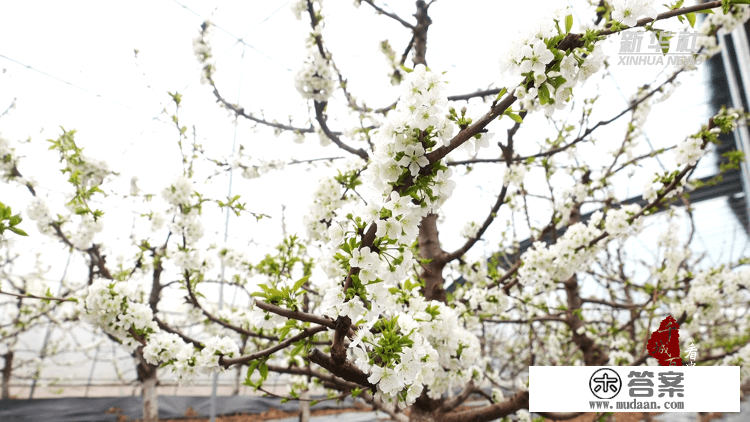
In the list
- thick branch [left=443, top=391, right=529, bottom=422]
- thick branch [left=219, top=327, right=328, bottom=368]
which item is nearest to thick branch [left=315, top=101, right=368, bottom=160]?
thick branch [left=219, top=327, right=328, bottom=368]

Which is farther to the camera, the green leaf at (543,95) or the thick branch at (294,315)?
the thick branch at (294,315)

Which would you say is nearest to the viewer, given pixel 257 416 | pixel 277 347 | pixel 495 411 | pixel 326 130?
pixel 277 347

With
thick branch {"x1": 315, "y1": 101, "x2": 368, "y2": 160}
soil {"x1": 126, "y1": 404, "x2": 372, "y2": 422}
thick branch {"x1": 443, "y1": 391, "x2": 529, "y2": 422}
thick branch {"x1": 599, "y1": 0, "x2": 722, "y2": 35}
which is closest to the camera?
thick branch {"x1": 599, "y1": 0, "x2": 722, "y2": 35}

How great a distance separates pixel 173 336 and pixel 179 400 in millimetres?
6913

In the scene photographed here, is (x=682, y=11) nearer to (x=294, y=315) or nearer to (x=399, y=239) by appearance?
(x=399, y=239)

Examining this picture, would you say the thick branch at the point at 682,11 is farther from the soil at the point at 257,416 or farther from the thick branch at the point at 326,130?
the soil at the point at 257,416

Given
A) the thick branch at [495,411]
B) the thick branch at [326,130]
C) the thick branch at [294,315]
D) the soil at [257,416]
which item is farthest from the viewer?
the soil at [257,416]

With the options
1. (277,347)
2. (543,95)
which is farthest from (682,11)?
(277,347)

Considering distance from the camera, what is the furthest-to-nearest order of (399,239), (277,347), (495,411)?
(495,411) < (277,347) < (399,239)

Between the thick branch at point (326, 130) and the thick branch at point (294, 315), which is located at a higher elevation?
the thick branch at point (326, 130)

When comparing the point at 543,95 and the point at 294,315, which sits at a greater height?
the point at 543,95

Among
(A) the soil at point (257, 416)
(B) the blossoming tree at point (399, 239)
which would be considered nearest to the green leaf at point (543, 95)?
(B) the blossoming tree at point (399, 239)

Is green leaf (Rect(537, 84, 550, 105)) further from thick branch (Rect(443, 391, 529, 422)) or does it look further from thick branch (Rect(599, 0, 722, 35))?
thick branch (Rect(443, 391, 529, 422))

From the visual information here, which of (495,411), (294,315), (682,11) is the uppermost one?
(682,11)
